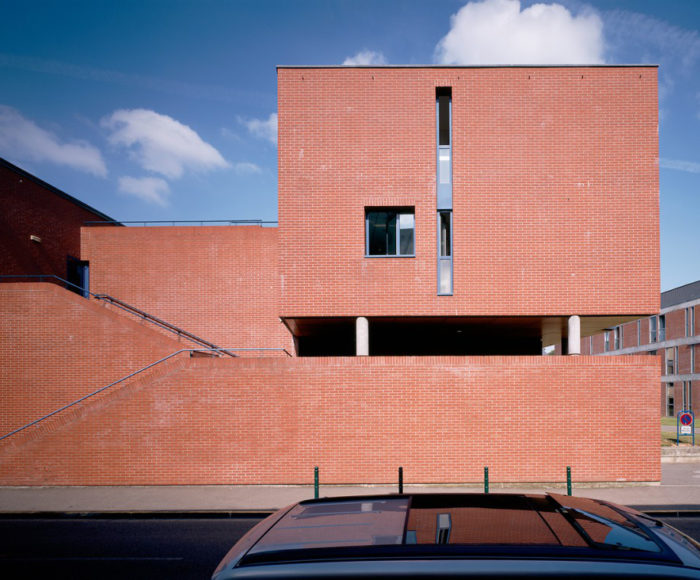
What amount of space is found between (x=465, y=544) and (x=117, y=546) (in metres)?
8.01

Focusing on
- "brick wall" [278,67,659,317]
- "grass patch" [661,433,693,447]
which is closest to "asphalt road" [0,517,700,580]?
"brick wall" [278,67,659,317]

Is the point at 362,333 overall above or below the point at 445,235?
below

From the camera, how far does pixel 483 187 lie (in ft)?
45.3

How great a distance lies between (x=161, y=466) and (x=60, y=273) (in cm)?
1155

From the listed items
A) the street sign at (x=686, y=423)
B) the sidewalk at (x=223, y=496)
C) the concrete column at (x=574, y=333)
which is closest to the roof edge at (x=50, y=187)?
the sidewalk at (x=223, y=496)

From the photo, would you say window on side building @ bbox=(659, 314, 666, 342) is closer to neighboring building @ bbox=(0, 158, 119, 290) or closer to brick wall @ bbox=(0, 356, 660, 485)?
brick wall @ bbox=(0, 356, 660, 485)

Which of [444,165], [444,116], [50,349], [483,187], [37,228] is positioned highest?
[444,116]

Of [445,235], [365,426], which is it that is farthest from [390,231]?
[365,426]

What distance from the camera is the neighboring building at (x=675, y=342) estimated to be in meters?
42.8

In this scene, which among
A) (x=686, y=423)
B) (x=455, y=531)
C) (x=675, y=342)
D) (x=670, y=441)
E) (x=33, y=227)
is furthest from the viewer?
(x=675, y=342)

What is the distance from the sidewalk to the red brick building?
312mm

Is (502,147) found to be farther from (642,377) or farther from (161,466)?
(161,466)

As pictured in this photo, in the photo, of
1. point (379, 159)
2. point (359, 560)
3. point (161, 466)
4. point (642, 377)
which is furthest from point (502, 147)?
point (359, 560)

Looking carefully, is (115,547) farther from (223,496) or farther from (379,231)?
(379,231)
